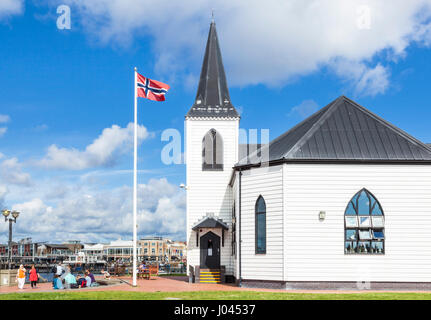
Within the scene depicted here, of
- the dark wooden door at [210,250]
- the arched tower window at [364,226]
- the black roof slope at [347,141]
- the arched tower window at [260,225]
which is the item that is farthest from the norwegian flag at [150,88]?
the arched tower window at [364,226]

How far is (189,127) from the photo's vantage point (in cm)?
3441

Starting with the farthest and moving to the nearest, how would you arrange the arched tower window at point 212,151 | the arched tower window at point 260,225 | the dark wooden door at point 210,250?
1. the arched tower window at point 212,151
2. the dark wooden door at point 210,250
3. the arched tower window at point 260,225

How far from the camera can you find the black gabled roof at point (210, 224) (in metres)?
32.1

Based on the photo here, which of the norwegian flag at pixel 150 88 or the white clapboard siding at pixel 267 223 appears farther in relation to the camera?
the norwegian flag at pixel 150 88

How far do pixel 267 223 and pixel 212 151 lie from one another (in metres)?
10.1

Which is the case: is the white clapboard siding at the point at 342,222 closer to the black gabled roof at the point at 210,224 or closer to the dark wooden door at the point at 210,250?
the black gabled roof at the point at 210,224

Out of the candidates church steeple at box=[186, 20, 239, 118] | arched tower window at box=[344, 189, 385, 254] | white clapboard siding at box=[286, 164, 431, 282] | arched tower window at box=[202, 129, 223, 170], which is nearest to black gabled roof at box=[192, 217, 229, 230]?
arched tower window at box=[202, 129, 223, 170]

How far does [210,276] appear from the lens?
3216 centimetres

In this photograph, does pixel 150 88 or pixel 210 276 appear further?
pixel 210 276

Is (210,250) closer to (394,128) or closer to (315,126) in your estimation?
(315,126)

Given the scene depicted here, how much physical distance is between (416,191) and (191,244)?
1465cm

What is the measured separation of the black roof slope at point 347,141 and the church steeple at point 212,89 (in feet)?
23.7

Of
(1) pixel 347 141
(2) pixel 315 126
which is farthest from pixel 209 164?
(1) pixel 347 141
